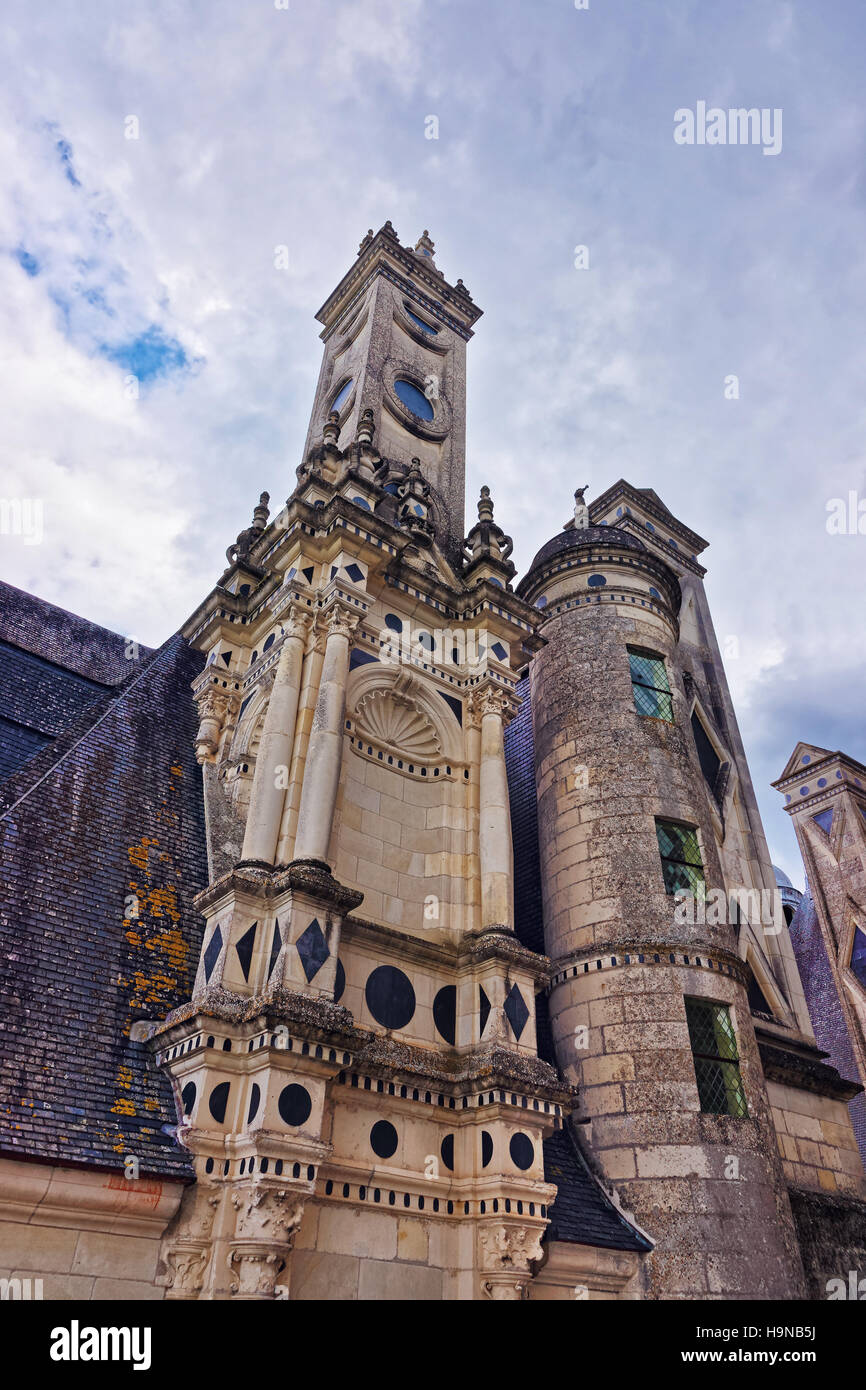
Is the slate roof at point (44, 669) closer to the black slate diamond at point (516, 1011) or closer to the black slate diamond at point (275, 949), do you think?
the black slate diamond at point (275, 949)

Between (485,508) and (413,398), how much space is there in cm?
400

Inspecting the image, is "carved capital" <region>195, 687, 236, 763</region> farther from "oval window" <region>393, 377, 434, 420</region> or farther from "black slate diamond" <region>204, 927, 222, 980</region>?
"oval window" <region>393, 377, 434, 420</region>

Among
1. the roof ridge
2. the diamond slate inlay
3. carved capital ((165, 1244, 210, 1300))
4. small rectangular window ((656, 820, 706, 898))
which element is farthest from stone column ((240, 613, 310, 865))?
small rectangular window ((656, 820, 706, 898))

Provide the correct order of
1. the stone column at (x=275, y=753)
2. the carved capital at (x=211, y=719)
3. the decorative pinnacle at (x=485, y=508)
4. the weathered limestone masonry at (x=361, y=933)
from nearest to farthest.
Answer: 1. the weathered limestone masonry at (x=361, y=933)
2. the stone column at (x=275, y=753)
3. the carved capital at (x=211, y=719)
4. the decorative pinnacle at (x=485, y=508)

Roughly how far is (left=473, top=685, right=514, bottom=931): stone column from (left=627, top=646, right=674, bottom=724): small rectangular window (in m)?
3.36

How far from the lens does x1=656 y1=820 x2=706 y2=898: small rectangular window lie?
15.2 metres

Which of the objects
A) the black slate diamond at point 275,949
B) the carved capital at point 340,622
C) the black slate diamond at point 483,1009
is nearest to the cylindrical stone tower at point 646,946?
the black slate diamond at point 483,1009

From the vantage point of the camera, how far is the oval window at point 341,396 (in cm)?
2056

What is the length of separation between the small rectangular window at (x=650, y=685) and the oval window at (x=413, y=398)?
287 inches

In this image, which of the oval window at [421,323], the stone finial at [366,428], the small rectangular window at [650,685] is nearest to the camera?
the stone finial at [366,428]

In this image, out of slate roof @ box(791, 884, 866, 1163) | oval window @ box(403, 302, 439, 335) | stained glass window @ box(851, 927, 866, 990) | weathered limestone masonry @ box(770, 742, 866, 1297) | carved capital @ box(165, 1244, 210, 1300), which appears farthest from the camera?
stained glass window @ box(851, 927, 866, 990)

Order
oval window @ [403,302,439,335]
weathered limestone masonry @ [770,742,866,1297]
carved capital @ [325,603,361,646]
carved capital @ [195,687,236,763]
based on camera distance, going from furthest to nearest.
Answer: weathered limestone masonry @ [770,742,866,1297], oval window @ [403,302,439,335], carved capital @ [195,687,236,763], carved capital @ [325,603,361,646]

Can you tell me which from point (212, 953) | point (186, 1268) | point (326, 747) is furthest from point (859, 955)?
point (186, 1268)

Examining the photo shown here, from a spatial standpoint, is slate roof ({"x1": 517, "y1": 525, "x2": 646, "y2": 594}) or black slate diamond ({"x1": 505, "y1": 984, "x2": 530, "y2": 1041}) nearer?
black slate diamond ({"x1": 505, "y1": 984, "x2": 530, "y2": 1041})
